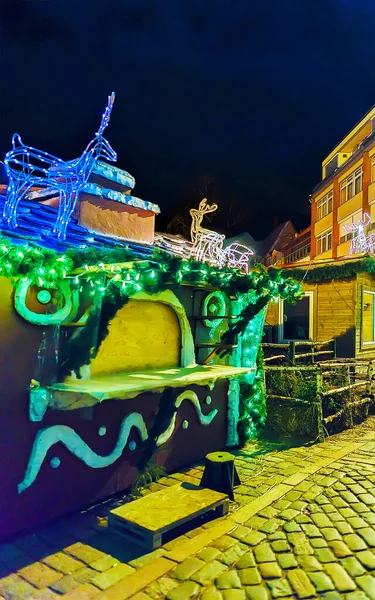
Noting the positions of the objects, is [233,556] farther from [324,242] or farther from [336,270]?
[324,242]

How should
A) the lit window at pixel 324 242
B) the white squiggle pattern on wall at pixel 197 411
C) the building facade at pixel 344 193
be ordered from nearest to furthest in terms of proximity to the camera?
the white squiggle pattern on wall at pixel 197 411
the building facade at pixel 344 193
the lit window at pixel 324 242

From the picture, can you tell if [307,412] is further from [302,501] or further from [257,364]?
[302,501]

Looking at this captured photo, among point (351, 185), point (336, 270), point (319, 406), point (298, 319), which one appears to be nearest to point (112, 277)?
point (319, 406)

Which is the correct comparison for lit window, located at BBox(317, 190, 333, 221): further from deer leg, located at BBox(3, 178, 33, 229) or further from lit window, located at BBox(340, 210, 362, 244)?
deer leg, located at BBox(3, 178, 33, 229)

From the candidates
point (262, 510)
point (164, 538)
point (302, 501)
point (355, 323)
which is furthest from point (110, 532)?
point (355, 323)

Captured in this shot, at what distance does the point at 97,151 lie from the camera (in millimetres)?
5840

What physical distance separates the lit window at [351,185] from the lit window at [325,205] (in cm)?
209

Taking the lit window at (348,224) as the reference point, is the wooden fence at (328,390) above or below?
below

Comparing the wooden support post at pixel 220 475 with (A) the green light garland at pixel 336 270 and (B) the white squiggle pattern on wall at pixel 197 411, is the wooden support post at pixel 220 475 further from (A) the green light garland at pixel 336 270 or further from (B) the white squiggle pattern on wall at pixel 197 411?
(A) the green light garland at pixel 336 270

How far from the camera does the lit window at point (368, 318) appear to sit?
14109 millimetres

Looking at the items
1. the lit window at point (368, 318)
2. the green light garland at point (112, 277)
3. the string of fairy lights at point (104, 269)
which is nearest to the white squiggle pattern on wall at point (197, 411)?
the green light garland at point (112, 277)

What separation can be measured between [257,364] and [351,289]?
671cm

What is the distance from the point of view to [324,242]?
3331 cm

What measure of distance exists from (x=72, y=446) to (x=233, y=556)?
2.16 m
